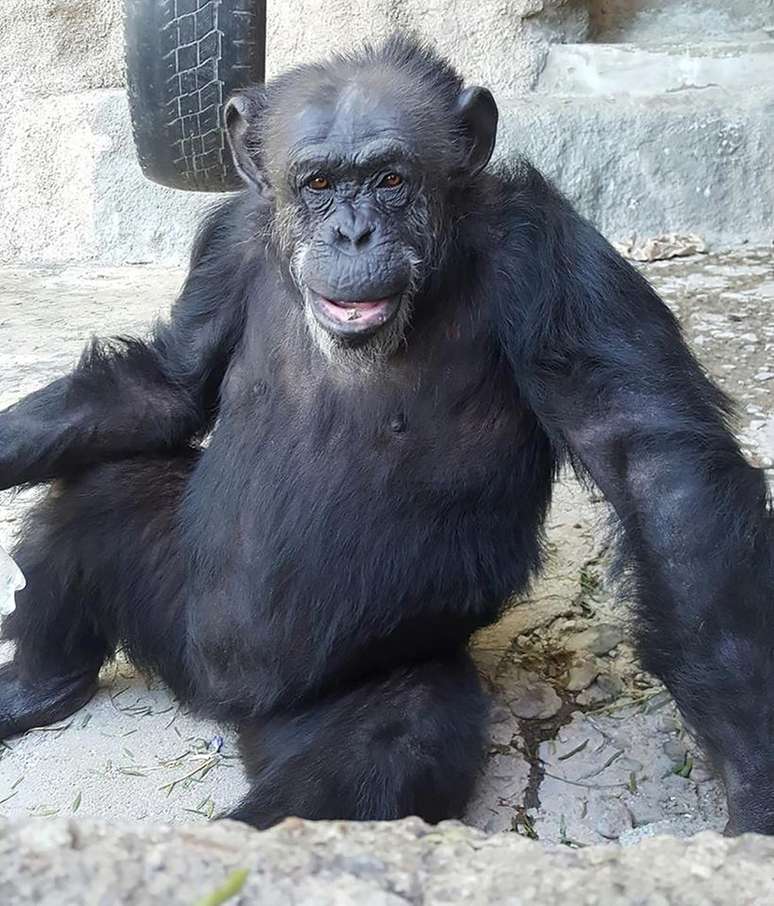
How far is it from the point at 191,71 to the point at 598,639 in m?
2.61

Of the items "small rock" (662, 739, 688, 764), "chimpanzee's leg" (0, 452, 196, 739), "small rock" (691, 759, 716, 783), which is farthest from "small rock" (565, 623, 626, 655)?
"chimpanzee's leg" (0, 452, 196, 739)

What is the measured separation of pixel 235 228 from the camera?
371cm

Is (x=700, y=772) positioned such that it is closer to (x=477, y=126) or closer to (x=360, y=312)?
(x=360, y=312)

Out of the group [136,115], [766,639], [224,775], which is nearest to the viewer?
[766,639]

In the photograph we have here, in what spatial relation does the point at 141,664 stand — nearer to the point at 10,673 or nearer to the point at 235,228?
the point at 10,673

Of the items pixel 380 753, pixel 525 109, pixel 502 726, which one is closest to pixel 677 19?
pixel 525 109

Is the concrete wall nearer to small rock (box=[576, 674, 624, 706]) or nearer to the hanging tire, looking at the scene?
the hanging tire

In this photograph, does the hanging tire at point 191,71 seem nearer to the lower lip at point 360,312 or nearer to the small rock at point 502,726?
the lower lip at point 360,312

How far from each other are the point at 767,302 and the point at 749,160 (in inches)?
60.4

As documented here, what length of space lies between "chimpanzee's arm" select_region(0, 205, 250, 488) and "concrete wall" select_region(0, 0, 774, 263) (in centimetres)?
499

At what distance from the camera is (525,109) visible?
859 centimetres

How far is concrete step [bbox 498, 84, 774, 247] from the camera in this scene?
27.6ft

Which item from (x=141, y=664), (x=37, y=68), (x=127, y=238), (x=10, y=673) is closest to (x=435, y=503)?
(x=141, y=664)

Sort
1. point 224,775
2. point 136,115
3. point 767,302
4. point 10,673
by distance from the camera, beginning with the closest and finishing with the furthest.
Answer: point 224,775 < point 10,673 < point 136,115 < point 767,302
